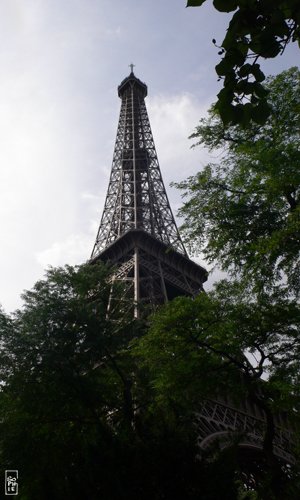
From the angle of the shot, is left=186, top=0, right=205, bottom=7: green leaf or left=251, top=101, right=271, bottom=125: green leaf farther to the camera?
left=251, top=101, right=271, bottom=125: green leaf

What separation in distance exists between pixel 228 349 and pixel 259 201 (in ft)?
14.9

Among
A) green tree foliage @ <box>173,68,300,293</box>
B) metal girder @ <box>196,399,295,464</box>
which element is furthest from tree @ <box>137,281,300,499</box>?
metal girder @ <box>196,399,295,464</box>

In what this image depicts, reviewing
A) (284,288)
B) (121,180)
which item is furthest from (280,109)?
(121,180)

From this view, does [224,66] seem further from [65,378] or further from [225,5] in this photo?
[65,378]

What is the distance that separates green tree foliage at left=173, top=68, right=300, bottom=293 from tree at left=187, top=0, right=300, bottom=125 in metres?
5.75

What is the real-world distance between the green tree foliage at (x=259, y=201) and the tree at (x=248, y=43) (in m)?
5.75

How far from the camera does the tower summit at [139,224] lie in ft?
125

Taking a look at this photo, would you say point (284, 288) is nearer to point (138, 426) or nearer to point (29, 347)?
point (138, 426)

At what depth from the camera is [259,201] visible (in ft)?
37.8

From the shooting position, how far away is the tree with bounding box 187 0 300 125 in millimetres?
3228

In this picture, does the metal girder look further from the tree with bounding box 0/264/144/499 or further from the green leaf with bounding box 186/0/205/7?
the green leaf with bounding box 186/0/205/7

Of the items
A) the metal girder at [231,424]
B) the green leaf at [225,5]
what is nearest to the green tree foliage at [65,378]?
the green leaf at [225,5]

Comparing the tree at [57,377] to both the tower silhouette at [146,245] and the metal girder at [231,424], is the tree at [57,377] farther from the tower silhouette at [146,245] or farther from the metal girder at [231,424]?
the metal girder at [231,424]

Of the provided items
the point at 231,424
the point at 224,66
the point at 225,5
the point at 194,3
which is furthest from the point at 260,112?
the point at 231,424
